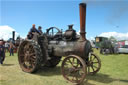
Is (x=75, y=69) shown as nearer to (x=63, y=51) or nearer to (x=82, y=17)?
(x=63, y=51)

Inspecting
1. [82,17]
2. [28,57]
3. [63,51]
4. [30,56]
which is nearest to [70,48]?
[63,51]

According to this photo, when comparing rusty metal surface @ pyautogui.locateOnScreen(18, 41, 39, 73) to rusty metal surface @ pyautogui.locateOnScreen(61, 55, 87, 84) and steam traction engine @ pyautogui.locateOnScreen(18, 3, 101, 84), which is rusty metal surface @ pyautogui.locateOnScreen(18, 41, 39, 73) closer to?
steam traction engine @ pyautogui.locateOnScreen(18, 3, 101, 84)

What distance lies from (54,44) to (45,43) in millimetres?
551

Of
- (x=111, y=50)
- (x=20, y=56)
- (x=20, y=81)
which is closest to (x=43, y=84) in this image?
(x=20, y=81)

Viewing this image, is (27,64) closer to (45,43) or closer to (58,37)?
(45,43)

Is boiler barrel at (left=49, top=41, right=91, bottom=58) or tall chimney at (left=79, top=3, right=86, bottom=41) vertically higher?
tall chimney at (left=79, top=3, right=86, bottom=41)

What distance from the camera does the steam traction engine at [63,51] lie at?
4927mm

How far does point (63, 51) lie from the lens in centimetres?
566

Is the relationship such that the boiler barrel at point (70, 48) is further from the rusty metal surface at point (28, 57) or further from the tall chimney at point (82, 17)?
the rusty metal surface at point (28, 57)

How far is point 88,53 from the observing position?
533 cm

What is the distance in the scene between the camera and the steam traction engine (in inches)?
194

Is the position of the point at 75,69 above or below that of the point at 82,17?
below

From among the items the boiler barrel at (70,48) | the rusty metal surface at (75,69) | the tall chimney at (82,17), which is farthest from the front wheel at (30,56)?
the tall chimney at (82,17)

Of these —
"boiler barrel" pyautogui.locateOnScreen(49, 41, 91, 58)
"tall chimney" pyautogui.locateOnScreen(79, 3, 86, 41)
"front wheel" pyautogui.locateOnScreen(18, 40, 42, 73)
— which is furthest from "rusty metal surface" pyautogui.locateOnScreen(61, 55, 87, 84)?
"front wheel" pyautogui.locateOnScreen(18, 40, 42, 73)
